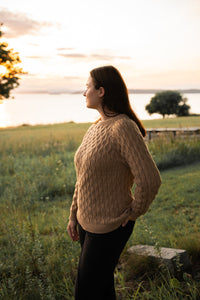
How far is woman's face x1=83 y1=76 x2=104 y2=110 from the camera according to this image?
7.25ft

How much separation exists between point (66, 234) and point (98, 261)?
223 cm

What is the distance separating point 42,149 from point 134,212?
11.5 metres

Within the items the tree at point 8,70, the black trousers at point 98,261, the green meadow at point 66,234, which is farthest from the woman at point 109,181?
the tree at point 8,70

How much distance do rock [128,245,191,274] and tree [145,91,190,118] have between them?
3479cm

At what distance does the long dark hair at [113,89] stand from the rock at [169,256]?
5.51 feet

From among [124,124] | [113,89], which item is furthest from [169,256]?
[113,89]

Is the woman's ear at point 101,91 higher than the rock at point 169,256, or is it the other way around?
the woman's ear at point 101,91

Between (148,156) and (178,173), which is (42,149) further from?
(148,156)

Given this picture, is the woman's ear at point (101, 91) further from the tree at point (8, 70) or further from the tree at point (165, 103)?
the tree at point (165, 103)

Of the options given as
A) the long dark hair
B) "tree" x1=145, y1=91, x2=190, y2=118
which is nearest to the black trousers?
the long dark hair

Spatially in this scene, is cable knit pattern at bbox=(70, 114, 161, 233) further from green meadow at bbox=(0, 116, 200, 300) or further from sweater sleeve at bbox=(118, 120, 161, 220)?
green meadow at bbox=(0, 116, 200, 300)

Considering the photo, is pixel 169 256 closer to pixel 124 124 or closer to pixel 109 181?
pixel 109 181

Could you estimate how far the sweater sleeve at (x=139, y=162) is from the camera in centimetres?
200

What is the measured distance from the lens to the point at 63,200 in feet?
22.8
